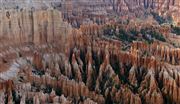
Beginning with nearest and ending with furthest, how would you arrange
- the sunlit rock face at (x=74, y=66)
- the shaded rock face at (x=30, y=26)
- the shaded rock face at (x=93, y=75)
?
1. the shaded rock face at (x=93, y=75)
2. the sunlit rock face at (x=74, y=66)
3. the shaded rock face at (x=30, y=26)

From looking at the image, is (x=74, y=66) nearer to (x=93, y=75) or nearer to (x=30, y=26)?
(x=93, y=75)

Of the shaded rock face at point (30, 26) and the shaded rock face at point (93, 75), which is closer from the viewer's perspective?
the shaded rock face at point (93, 75)

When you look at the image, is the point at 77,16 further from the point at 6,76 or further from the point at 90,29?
the point at 6,76

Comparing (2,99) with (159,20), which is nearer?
(2,99)

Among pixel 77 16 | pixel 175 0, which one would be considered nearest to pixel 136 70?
pixel 77 16

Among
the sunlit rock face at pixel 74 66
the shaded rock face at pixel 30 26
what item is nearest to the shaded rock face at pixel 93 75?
the sunlit rock face at pixel 74 66

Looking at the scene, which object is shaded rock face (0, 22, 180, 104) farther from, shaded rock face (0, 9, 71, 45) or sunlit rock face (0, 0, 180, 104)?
shaded rock face (0, 9, 71, 45)

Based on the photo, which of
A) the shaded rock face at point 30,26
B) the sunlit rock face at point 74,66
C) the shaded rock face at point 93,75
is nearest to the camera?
the shaded rock face at point 93,75

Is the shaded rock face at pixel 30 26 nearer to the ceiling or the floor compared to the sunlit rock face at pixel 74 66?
nearer to the ceiling

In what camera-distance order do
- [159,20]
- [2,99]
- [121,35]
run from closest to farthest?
1. [2,99]
2. [121,35]
3. [159,20]

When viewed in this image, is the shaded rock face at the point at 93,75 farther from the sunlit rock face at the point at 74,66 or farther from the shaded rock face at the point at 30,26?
the shaded rock face at the point at 30,26

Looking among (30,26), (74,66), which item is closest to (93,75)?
(74,66)
